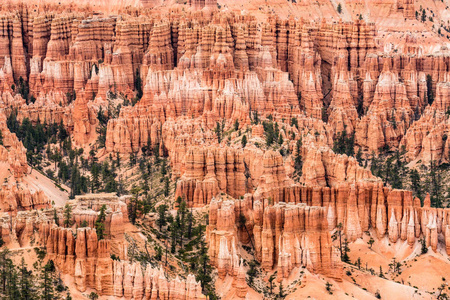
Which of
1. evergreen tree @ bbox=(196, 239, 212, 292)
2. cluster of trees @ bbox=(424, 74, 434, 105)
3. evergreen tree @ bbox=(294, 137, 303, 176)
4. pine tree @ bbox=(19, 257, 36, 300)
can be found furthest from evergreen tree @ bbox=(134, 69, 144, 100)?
pine tree @ bbox=(19, 257, 36, 300)

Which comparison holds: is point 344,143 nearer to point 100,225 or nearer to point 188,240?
point 188,240

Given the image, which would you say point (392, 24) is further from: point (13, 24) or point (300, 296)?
point (300, 296)

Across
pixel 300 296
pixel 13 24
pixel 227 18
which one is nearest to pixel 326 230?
pixel 300 296

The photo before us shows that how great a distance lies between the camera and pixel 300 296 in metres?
96.6

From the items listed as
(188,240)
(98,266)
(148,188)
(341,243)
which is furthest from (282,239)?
(148,188)

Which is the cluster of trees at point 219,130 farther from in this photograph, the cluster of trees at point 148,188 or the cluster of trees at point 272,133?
the cluster of trees at point 148,188

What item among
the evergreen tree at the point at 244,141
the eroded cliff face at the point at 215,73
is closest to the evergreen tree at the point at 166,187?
the evergreen tree at the point at 244,141

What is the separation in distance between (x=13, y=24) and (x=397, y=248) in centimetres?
7324

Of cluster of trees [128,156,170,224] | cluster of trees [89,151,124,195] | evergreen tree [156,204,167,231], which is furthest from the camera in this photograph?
cluster of trees [89,151,124,195]

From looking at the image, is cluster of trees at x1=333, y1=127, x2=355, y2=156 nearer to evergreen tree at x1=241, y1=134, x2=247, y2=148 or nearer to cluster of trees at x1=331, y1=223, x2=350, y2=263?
evergreen tree at x1=241, y1=134, x2=247, y2=148

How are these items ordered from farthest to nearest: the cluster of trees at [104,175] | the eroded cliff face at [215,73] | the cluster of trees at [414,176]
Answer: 1. the eroded cliff face at [215,73]
2. the cluster of trees at [104,175]
3. the cluster of trees at [414,176]

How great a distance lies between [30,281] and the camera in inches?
3617

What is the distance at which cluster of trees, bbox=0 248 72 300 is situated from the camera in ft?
297

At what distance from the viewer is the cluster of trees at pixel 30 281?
297 ft
